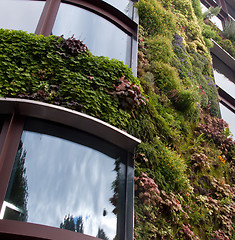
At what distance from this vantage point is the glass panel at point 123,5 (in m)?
7.67

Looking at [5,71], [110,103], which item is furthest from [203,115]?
[5,71]

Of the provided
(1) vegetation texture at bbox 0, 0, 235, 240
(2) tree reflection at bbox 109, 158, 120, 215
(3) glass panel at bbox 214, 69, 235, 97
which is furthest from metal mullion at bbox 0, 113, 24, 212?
(3) glass panel at bbox 214, 69, 235, 97

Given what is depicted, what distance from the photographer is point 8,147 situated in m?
4.20

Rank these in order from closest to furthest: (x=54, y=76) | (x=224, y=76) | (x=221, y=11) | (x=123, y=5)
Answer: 1. (x=54, y=76)
2. (x=123, y=5)
3. (x=224, y=76)
4. (x=221, y=11)

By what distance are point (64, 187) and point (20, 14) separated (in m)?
4.03

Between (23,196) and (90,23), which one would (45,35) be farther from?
(23,196)

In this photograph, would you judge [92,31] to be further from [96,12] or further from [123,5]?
[123,5]

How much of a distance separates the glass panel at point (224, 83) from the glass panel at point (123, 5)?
579 centimetres

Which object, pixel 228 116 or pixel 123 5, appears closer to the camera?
pixel 123 5

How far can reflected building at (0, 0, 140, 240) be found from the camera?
12.7 feet

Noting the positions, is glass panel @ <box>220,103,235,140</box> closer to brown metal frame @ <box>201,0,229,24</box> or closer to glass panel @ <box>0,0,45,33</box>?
glass panel @ <box>0,0,45,33</box>

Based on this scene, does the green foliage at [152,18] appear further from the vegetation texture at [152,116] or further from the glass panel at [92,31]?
the glass panel at [92,31]

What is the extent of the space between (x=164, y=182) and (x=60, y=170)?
2281 mm

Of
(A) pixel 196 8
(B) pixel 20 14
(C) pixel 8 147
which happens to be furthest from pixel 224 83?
(C) pixel 8 147
